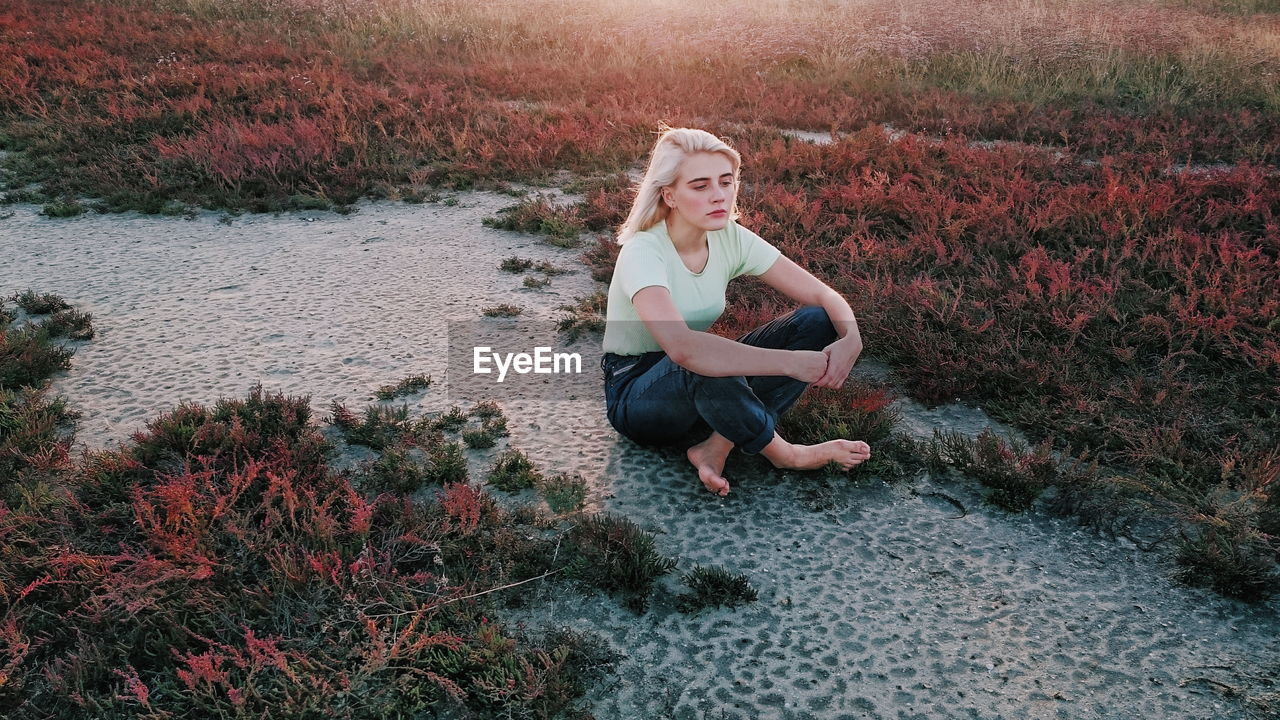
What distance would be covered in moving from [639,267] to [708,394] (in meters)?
0.69

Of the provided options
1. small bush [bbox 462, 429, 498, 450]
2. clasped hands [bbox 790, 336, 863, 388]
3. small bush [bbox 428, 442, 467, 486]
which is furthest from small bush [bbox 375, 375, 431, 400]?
clasped hands [bbox 790, 336, 863, 388]

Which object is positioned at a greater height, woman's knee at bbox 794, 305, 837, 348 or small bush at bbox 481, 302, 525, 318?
woman's knee at bbox 794, 305, 837, 348

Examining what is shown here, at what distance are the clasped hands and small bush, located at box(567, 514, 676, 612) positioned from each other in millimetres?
1071

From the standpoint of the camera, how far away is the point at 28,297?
611cm

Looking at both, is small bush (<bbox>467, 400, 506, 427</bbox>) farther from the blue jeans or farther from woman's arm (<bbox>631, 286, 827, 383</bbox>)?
woman's arm (<bbox>631, 286, 827, 383</bbox>)

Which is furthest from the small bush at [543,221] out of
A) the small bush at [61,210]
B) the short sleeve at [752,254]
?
the small bush at [61,210]

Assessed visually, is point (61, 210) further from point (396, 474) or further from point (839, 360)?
point (839, 360)

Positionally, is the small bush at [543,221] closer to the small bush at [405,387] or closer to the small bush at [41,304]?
the small bush at [405,387]

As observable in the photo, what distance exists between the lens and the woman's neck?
3939 mm

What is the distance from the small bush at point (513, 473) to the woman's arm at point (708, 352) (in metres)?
1.06

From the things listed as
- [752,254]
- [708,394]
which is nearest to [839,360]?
[708,394]

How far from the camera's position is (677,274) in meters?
4.01

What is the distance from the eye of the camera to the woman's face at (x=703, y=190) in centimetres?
378

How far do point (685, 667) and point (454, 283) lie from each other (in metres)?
4.63
